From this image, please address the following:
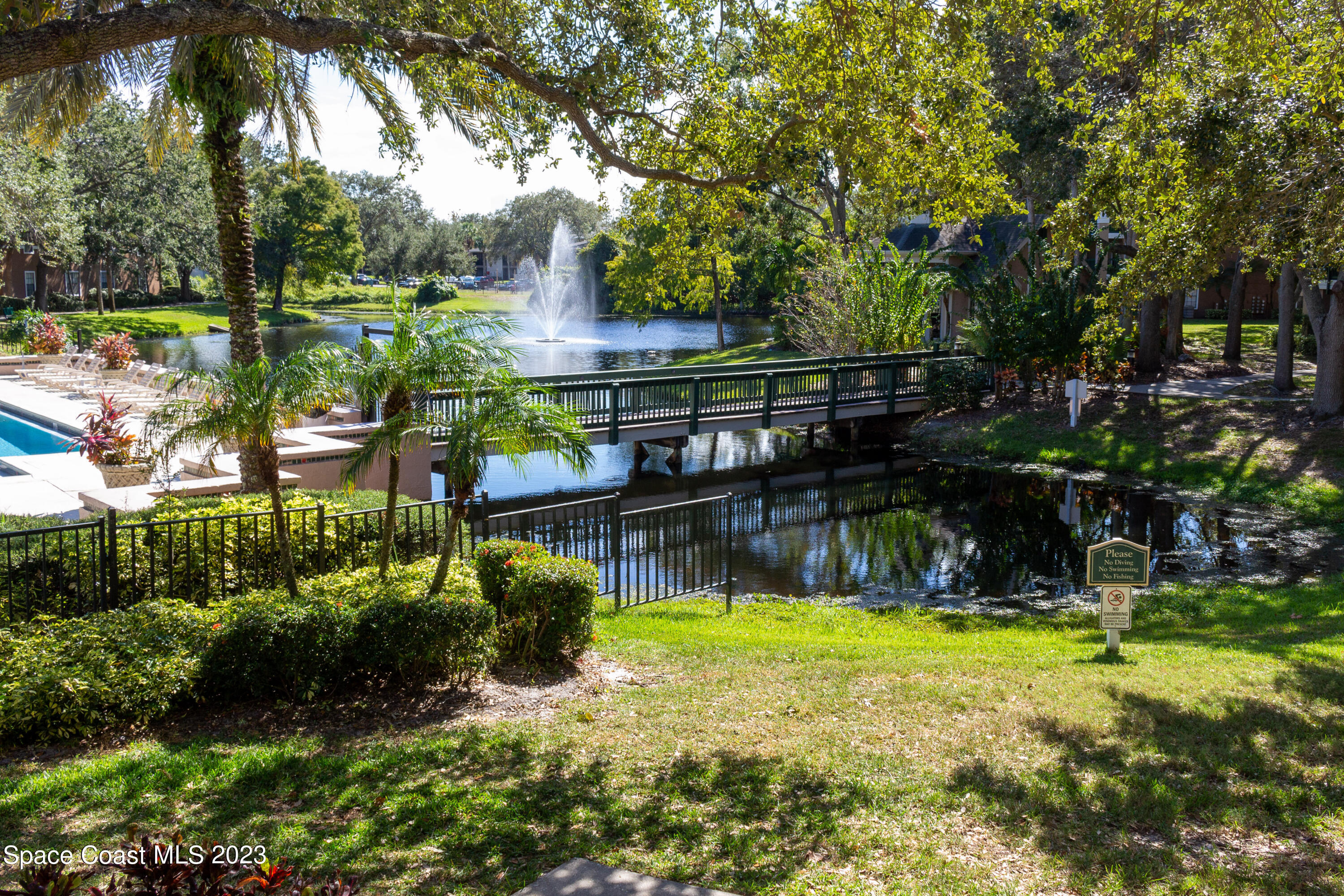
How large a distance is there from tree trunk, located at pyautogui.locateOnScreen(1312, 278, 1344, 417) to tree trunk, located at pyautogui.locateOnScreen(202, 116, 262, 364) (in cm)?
2136

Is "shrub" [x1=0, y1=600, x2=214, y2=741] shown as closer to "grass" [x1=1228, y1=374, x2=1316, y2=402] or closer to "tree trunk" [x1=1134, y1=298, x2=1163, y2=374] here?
"grass" [x1=1228, y1=374, x2=1316, y2=402]

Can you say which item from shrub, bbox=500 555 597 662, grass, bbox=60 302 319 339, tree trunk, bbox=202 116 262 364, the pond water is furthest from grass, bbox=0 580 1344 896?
grass, bbox=60 302 319 339

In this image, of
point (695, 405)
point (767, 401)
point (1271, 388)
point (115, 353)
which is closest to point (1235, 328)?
point (1271, 388)

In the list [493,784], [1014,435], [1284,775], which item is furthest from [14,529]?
[1014,435]

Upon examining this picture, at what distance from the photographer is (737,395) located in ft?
73.3

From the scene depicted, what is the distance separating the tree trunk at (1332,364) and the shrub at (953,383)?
785 centimetres

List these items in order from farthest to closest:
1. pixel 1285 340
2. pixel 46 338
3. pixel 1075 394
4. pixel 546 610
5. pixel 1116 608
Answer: pixel 46 338
pixel 1285 340
pixel 1075 394
pixel 1116 608
pixel 546 610

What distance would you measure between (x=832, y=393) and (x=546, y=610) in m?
17.2

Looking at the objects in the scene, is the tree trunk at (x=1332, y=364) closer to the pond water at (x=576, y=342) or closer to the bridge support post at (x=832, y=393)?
the bridge support post at (x=832, y=393)

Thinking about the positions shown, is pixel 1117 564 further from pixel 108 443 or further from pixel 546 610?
pixel 108 443

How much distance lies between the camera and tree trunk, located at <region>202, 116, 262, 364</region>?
10.9 metres

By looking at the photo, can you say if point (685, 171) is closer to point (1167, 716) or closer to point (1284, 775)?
point (1167, 716)

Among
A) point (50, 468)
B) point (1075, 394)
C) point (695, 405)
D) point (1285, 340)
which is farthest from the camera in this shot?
point (1285, 340)

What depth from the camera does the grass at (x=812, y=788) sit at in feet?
15.0
